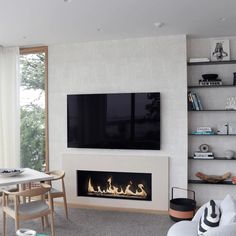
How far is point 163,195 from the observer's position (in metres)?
4.62

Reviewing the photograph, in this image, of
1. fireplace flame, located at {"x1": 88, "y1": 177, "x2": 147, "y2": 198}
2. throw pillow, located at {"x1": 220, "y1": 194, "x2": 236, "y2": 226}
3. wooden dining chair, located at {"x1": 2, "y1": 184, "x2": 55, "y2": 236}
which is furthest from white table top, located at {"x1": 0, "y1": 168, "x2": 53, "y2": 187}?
throw pillow, located at {"x1": 220, "y1": 194, "x2": 236, "y2": 226}

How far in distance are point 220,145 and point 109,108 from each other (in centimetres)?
178

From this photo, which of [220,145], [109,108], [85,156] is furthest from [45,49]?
[220,145]

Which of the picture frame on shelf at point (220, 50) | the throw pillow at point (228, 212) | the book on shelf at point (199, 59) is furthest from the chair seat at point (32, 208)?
the picture frame on shelf at point (220, 50)

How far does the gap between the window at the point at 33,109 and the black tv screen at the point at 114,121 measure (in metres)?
0.63

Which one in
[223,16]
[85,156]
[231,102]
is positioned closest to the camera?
[223,16]

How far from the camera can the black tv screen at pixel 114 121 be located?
15.2 feet

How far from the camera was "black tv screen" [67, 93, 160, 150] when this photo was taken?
15.2 ft

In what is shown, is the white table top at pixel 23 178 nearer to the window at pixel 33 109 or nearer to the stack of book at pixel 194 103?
the window at pixel 33 109

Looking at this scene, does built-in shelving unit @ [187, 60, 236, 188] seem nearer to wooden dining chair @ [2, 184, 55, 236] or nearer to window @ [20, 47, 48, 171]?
wooden dining chair @ [2, 184, 55, 236]

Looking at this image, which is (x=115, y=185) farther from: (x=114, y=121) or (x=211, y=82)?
(x=211, y=82)

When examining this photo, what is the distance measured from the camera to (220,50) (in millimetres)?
4625

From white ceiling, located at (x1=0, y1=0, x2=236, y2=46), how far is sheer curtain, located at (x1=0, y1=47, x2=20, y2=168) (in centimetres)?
46

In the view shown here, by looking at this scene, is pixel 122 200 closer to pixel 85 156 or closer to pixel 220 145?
pixel 85 156
